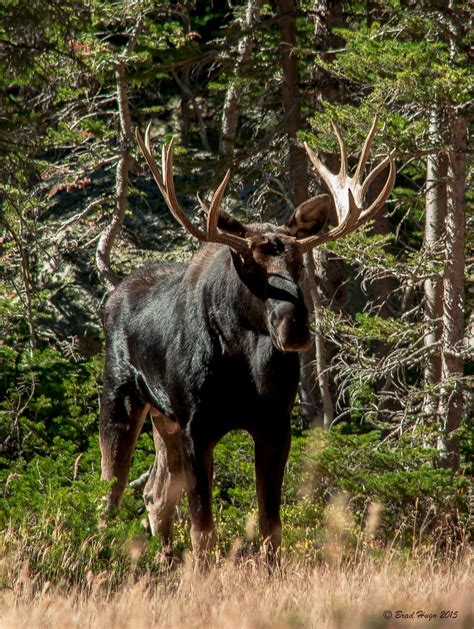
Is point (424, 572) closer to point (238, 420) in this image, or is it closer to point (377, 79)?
point (238, 420)

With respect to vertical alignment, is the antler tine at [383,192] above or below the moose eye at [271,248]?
above

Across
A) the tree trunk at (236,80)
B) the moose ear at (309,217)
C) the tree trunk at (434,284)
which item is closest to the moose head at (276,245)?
the moose ear at (309,217)

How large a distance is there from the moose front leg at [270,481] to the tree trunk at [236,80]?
18.3 feet

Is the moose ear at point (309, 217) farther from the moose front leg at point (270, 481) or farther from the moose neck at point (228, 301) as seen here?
the moose front leg at point (270, 481)

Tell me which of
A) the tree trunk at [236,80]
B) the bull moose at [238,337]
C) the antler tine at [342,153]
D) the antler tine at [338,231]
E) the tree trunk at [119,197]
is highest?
the tree trunk at [236,80]

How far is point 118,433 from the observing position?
8.01m

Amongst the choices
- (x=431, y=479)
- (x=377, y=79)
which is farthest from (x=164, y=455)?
(x=377, y=79)

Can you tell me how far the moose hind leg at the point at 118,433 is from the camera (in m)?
7.99

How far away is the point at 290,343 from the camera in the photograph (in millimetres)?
6141

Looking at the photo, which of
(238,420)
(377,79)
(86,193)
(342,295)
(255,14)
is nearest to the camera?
(238,420)

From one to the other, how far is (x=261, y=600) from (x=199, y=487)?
1499 millimetres

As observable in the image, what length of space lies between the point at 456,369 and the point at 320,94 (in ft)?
13.0

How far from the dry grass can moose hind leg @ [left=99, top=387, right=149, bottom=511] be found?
4.79 ft

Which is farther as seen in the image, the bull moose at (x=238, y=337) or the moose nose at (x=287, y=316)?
the bull moose at (x=238, y=337)
